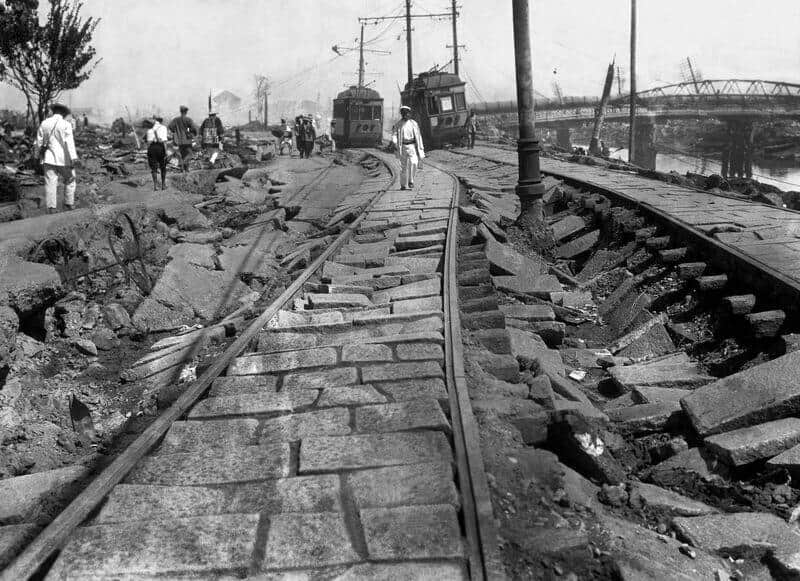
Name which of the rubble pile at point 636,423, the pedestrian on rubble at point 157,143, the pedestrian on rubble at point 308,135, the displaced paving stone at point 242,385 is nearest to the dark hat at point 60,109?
the pedestrian on rubble at point 157,143

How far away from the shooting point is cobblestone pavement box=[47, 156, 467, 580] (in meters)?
2.48

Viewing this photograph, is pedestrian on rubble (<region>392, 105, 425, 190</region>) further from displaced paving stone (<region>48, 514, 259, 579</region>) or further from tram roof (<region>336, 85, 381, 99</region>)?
tram roof (<region>336, 85, 381, 99</region>)

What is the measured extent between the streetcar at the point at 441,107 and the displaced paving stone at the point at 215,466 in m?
28.3

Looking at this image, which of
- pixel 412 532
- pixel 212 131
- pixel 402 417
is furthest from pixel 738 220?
pixel 212 131

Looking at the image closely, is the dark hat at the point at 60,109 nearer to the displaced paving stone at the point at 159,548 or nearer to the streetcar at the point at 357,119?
the displaced paving stone at the point at 159,548

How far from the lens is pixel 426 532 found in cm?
257

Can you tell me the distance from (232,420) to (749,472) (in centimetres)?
281

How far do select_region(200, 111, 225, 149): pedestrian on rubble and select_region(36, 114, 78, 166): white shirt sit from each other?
8773mm

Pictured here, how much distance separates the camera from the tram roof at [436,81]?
98.6 feet

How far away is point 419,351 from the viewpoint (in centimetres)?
451

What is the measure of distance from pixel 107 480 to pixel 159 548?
0.58m

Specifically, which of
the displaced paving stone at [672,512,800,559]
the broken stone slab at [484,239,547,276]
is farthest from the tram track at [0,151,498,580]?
the broken stone slab at [484,239,547,276]

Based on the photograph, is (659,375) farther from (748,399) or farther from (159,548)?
(159,548)

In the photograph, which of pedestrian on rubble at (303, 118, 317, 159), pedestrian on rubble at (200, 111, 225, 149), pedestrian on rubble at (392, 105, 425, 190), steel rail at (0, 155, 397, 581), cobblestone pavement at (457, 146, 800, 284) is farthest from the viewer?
pedestrian on rubble at (303, 118, 317, 159)
